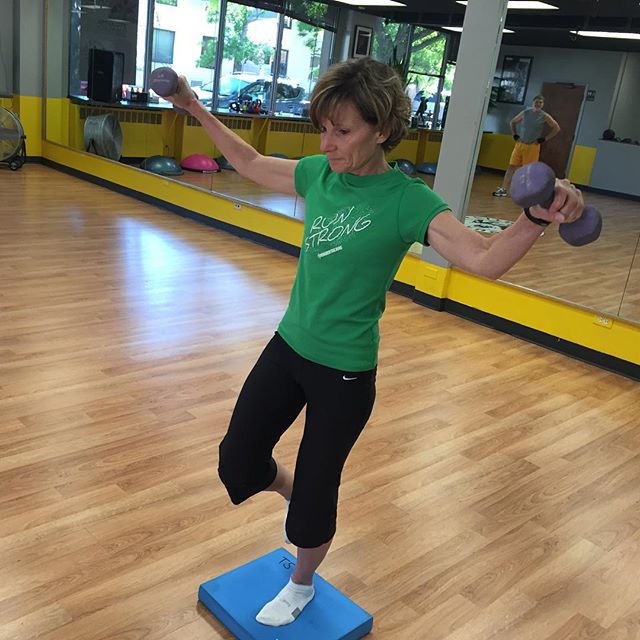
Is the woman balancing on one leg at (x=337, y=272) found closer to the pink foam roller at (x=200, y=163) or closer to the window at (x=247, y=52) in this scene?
the pink foam roller at (x=200, y=163)

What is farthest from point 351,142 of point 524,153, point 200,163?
point 200,163

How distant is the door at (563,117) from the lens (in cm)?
446

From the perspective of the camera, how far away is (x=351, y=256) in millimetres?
1542

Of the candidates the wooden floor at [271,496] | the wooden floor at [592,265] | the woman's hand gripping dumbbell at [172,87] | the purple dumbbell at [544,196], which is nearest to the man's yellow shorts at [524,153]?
the wooden floor at [592,265]

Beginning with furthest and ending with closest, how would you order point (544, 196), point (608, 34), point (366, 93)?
point (608, 34), point (366, 93), point (544, 196)

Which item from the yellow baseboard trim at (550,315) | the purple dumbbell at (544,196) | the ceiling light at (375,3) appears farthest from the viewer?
the ceiling light at (375,3)

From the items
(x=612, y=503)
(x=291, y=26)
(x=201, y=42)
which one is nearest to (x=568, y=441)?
(x=612, y=503)

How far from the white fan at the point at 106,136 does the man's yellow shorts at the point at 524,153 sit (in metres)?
5.56

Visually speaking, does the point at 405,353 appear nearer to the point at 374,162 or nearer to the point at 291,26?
the point at 374,162

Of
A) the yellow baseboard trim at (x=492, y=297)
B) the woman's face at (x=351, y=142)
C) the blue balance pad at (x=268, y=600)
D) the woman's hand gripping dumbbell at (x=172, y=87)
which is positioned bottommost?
the blue balance pad at (x=268, y=600)

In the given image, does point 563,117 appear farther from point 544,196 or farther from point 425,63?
point 544,196

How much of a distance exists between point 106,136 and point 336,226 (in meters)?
7.84

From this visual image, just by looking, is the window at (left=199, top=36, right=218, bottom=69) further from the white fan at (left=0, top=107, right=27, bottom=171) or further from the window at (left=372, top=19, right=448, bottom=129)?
the window at (left=372, top=19, right=448, bottom=129)

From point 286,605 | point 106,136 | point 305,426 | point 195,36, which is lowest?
point 286,605
